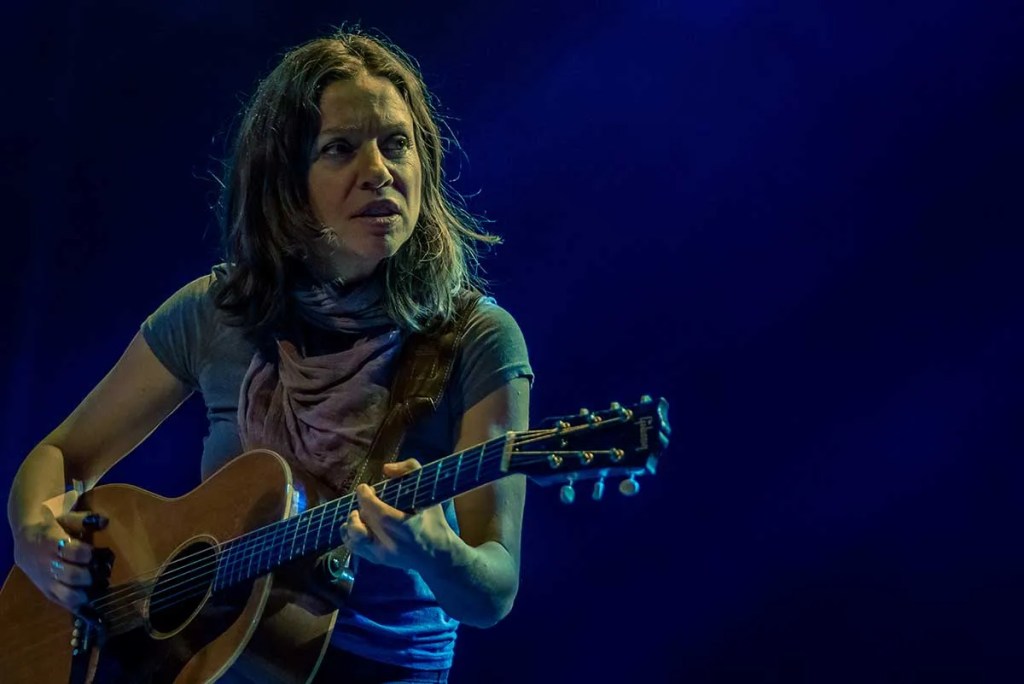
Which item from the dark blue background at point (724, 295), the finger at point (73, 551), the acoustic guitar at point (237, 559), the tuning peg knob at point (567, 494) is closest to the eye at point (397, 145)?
the acoustic guitar at point (237, 559)

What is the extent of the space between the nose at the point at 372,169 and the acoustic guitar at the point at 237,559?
1.86 feet

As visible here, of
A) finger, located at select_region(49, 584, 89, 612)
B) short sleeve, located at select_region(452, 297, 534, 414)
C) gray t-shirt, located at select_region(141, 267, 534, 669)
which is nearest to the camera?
gray t-shirt, located at select_region(141, 267, 534, 669)

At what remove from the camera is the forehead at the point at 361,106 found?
7.17 feet

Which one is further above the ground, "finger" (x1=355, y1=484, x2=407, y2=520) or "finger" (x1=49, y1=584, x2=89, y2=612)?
"finger" (x1=49, y1=584, x2=89, y2=612)

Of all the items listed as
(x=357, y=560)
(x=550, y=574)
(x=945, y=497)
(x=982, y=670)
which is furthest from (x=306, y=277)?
(x=982, y=670)

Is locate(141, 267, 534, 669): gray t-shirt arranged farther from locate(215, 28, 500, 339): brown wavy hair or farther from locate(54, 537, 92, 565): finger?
locate(54, 537, 92, 565): finger

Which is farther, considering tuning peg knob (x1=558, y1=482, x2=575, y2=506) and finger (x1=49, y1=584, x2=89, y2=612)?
finger (x1=49, y1=584, x2=89, y2=612)

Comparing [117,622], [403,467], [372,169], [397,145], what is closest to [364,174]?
[372,169]

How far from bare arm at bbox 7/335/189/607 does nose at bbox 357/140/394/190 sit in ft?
2.16

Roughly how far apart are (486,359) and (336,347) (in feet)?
1.17

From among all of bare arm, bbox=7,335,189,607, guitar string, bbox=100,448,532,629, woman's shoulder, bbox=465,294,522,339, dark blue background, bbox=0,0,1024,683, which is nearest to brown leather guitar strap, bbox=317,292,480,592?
woman's shoulder, bbox=465,294,522,339

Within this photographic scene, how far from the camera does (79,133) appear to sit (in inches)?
147

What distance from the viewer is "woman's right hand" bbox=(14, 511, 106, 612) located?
2.17 meters

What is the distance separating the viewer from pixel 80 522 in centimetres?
226
